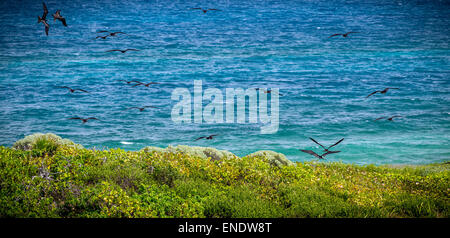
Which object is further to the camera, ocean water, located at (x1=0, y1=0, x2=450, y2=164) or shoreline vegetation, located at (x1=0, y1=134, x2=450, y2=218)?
ocean water, located at (x1=0, y1=0, x2=450, y2=164)

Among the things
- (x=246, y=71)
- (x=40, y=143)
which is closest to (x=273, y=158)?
(x=40, y=143)

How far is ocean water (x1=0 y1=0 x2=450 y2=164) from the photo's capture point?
21.2 m

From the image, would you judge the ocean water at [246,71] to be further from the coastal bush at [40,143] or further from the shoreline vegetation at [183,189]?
the shoreline vegetation at [183,189]

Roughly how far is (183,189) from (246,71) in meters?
30.4

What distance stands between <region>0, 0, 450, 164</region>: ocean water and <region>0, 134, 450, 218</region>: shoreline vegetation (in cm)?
844

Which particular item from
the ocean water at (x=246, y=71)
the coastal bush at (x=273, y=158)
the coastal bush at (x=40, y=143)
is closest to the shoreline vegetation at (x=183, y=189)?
the coastal bush at (x=40, y=143)

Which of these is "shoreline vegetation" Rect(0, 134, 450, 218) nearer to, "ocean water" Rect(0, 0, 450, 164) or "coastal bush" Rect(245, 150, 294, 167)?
"coastal bush" Rect(245, 150, 294, 167)

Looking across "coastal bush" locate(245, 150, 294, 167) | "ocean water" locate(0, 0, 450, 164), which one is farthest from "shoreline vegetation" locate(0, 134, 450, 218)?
"ocean water" locate(0, 0, 450, 164)

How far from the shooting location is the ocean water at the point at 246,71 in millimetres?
21188

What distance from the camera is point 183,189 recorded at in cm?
784

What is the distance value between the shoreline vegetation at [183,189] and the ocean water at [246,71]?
844cm

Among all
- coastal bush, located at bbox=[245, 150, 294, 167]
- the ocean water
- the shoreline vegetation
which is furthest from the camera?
the ocean water

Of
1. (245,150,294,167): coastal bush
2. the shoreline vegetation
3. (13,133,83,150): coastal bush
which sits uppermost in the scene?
(13,133,83,150): coastal bush
